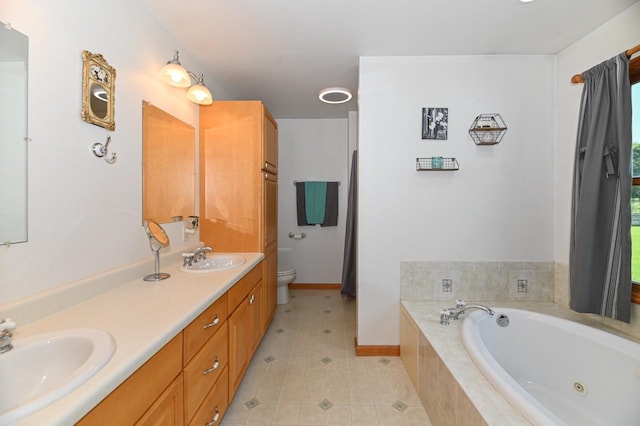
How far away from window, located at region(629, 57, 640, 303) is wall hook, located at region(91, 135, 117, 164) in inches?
111

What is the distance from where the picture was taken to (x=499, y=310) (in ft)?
5.97

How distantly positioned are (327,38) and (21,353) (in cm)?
216

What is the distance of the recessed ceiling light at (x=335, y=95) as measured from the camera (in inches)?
108

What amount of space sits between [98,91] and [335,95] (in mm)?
2089

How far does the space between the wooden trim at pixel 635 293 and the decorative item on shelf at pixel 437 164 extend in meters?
1.19

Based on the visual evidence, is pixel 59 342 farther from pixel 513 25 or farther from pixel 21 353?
pixel 513 25

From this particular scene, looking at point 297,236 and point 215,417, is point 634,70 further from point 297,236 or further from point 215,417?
point 297,236

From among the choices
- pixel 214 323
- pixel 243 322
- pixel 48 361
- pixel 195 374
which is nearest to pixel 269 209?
pixel 243 322

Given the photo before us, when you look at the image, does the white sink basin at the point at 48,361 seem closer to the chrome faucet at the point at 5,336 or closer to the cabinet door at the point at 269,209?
the chrome faucet at the point at 5,336

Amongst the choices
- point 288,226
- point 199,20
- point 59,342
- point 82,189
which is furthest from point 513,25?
point 288,226

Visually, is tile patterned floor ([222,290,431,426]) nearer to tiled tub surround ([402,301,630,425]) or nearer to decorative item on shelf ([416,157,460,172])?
tiled tub surround ([402,301,630,425])

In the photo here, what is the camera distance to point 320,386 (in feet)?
6.08

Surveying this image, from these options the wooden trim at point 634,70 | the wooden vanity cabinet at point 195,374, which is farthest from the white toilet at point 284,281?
the wooden trim at point 634,70

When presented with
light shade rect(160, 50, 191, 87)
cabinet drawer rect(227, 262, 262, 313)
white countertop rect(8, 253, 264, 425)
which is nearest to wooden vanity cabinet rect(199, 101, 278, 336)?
cabinet drawer rect(227, 262, 262, 313)
